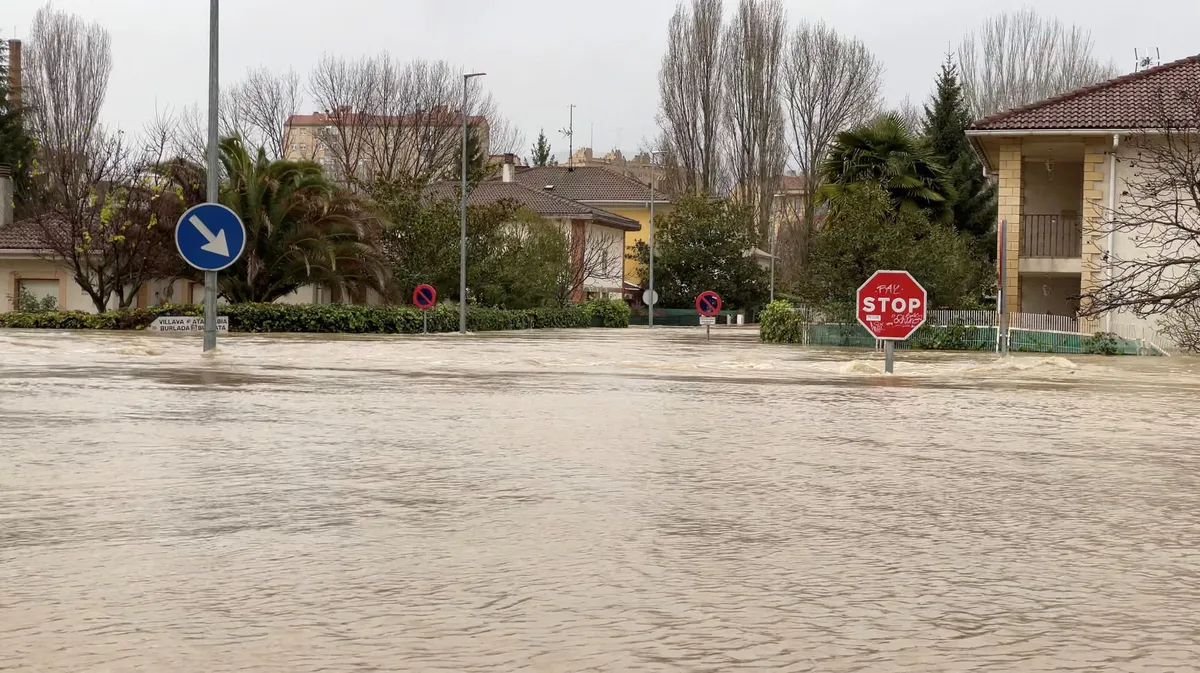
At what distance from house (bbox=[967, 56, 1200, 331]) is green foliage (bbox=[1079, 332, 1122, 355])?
4.37 ft

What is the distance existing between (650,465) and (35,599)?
5354mm

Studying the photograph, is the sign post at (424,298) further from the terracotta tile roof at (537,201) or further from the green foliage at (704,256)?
the green foliage at (704,256)

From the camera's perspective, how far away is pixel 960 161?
2245 inches

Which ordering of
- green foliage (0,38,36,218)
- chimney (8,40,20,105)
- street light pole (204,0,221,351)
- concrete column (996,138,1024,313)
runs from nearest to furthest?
street light pole (204,0,221,351), concrete column (996,138,1024,313), green foliage (0,38,36,218), chimney (8,40,20,105)

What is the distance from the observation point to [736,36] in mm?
77062

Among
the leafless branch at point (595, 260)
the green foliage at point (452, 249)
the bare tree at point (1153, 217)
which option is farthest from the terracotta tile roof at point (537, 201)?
the bare tree at point (1153, 217)

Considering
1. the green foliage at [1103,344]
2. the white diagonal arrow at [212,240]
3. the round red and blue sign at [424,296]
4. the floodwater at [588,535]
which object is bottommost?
the floodwater at [588,535]

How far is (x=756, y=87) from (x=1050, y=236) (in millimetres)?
36798

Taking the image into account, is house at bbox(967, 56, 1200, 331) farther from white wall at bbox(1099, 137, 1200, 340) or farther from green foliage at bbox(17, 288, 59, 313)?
green foliage at bbox(17, 288, 59, 313)

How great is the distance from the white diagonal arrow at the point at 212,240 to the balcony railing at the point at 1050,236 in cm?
2367

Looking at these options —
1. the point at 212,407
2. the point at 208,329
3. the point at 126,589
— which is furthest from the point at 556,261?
the point at 126,589

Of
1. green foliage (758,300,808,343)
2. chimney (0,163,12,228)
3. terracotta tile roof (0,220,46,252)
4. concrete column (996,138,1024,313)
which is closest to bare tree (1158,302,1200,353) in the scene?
concrete column (996,138,1024,313)

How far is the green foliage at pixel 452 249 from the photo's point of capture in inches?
2131

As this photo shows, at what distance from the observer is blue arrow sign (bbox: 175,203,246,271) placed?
909 inches
